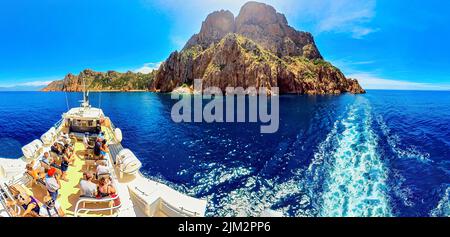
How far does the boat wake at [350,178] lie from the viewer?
11781 mm

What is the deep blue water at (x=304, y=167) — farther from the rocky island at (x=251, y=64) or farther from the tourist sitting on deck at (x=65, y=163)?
the rocky island at (x=251, y=64)

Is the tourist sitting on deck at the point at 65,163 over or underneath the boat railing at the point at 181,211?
over

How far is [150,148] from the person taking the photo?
75.3 feet

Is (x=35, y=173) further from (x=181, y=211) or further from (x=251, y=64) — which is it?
(x=251, y=64)

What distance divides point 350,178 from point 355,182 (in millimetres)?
655

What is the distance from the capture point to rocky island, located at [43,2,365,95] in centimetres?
12662

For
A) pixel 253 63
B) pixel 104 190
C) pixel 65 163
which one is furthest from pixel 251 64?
pixel 104 190

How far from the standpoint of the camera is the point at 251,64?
124 meters

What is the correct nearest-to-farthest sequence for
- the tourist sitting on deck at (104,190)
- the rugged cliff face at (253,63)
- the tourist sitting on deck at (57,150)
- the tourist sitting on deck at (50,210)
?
the tourist sitting on deck at (50,210), the tourist sitting on deck at (104,190), the tourist sitting on deck at (57,150), the rugged cliff face at (253,63)

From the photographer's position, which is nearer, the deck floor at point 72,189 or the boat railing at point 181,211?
the boat railing at point 181,211

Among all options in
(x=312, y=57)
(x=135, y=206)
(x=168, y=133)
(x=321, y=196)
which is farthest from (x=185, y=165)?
(x=312, y=57)

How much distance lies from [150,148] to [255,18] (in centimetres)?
19980

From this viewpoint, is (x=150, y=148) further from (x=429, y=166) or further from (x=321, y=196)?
(x=429, y=166)

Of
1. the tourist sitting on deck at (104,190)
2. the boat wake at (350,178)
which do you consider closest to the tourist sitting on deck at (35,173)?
the tourist sitting on deck at (104,190)
